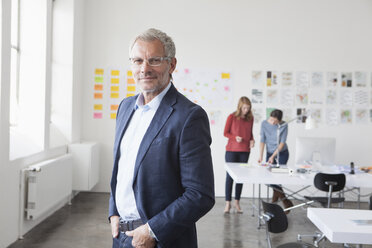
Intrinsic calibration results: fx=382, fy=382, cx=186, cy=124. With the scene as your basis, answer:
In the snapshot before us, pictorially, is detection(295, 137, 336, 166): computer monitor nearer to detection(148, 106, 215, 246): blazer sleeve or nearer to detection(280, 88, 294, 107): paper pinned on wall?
detection(280, 88, 294, 107): paper pinned on wall

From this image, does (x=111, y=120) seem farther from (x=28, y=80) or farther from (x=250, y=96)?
(x=250, y=96)

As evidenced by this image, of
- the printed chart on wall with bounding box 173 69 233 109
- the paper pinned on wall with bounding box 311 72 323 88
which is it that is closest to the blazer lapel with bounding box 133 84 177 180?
the printed chart on wall with bounding box 173 69 233 109

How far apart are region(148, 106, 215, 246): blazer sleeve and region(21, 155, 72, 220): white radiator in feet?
10.1

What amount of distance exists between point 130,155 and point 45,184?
319 cm

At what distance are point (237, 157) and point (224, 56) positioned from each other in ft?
6.29

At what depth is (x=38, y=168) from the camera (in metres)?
4.18

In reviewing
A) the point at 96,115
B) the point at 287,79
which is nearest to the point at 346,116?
the point at 287,79

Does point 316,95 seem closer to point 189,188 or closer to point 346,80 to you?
point 346,80

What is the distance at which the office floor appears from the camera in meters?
4.02

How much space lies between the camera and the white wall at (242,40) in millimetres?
6441

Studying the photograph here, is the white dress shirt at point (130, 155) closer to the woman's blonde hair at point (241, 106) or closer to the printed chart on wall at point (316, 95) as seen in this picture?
the woman's blonde hair at point (241, 106)

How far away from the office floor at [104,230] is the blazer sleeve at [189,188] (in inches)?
106

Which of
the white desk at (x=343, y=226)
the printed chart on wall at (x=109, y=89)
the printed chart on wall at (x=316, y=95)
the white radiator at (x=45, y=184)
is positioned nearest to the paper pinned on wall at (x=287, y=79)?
the printed chart on wall at (x=316, y=95)

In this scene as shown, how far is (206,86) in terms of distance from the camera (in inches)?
255
